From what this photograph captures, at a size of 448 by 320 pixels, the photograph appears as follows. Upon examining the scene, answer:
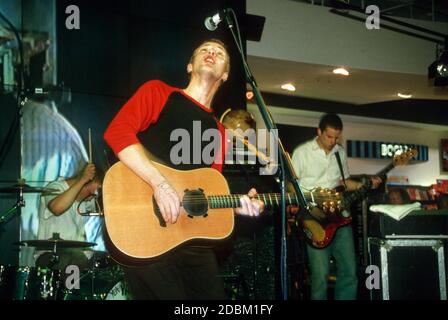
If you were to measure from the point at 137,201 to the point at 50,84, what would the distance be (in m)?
2.22

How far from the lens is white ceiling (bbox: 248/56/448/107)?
23.4 ft

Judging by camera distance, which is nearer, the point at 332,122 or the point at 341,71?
the point at 332,122

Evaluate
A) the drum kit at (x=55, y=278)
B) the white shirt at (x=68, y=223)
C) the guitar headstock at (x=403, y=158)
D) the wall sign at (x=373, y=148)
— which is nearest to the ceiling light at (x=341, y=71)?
the guitar headstock at (x=403, y=158)

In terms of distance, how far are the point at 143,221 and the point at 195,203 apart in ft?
1.16

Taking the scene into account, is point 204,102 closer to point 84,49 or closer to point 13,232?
point 84,49

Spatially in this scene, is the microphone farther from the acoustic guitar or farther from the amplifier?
the amplifier

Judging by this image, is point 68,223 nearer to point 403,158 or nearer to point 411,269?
point 411,269

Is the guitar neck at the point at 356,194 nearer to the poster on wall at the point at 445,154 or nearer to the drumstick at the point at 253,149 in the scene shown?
the drumstick at the point at 253,149

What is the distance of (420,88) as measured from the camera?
349 inches

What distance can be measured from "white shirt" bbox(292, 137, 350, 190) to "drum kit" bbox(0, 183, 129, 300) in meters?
2.01

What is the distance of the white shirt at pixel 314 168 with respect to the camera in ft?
16.0

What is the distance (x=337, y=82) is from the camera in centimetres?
835

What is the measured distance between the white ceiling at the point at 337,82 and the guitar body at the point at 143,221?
376cm

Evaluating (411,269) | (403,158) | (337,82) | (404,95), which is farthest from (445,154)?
(411,269)
